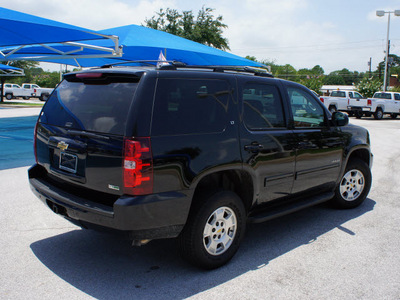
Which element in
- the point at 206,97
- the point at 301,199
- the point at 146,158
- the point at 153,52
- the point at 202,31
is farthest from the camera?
the point at 202,31

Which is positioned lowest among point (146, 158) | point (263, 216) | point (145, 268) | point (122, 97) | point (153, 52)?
point (145, 268)

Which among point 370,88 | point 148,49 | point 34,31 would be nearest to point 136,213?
point 34,31

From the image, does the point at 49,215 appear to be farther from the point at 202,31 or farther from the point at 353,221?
the point at 202,31

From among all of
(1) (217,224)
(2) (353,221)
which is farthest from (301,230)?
(1) (217,224)

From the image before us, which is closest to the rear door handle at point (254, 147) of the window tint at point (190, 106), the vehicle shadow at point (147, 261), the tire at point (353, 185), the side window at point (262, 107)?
the side window at point (262, 107)

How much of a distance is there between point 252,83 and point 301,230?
6.46 ft

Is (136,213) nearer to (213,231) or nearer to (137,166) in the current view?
(137,166)

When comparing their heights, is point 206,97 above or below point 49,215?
above

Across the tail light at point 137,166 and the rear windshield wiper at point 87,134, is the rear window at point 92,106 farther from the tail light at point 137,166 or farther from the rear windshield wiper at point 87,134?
the tail light at point 137,166

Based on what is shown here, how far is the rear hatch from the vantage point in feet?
10.3

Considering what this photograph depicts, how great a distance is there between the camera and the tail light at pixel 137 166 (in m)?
2.99

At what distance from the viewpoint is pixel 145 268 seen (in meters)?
3.65

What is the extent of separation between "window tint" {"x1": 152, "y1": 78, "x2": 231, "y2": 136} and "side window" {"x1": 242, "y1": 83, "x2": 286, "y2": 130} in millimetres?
294

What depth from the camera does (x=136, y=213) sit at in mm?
2984
